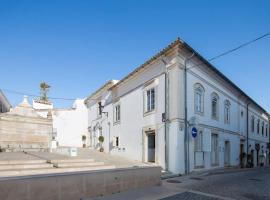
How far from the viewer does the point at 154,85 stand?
16016 mm

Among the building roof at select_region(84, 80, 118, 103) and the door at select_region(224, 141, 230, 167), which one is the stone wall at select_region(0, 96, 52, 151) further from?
the door at select_region(224, 141, 230, 167)

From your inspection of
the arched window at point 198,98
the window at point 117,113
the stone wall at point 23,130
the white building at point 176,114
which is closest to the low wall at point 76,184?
the white building at point 176,114

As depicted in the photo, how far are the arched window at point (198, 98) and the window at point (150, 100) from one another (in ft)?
8.50

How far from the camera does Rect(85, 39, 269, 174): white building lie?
14.2 metres

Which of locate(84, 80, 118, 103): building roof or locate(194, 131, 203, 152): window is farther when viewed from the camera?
locate(84, 80, 118, 103): building roof

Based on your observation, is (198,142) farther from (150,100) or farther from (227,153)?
(227,153)

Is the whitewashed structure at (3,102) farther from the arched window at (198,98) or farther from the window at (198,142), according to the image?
the window at (198,142)

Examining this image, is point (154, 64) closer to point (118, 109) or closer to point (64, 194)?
point (118, 109)

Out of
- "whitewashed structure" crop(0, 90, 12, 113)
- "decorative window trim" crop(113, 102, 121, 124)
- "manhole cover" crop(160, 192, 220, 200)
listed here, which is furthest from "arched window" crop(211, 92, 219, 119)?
"whitewashed structure" crop(0, 90, 12, 113)

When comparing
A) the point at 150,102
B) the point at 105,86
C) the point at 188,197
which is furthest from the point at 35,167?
the point at 105,86

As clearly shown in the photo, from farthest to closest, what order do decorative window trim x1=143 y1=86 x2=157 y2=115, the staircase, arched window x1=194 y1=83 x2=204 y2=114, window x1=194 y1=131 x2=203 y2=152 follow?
arched window x1=194 y1=83 x2=204 y2=114 < decorative window trim x1=143 y1=86 x2=157 y2=115 < window x1=194 y1=131 x2=203 y2=152 < the staircase

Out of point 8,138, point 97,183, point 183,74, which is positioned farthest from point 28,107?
point 97,183

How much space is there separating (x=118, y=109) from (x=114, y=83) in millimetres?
3093

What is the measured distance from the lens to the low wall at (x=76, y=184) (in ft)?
18.1
